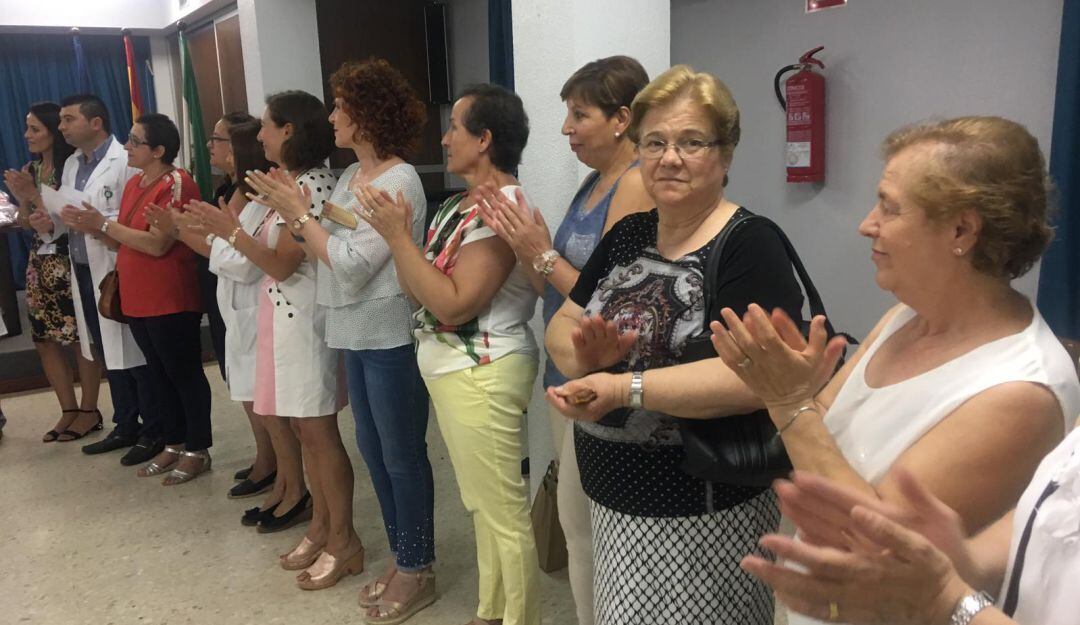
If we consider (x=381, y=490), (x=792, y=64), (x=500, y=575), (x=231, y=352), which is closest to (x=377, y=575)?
(x=381, y=490)

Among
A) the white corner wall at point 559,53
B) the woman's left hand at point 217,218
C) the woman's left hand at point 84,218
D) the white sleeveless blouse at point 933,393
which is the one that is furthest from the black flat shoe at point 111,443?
the white sleeveless blouse at point 933,393

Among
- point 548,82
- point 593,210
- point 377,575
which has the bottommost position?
point 377,575

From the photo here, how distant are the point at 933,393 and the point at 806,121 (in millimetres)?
2698

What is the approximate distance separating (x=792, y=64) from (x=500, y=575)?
2.66 meters

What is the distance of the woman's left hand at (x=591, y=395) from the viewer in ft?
4.42

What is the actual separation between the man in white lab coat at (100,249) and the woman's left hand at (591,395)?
116 inches

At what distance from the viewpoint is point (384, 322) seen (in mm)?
2189

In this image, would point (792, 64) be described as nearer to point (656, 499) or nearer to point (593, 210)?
point (593, 210)

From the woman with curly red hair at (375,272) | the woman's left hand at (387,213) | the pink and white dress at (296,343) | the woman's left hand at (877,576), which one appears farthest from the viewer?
the pink and white dress at (296,343)

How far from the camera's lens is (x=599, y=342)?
1.36 metres

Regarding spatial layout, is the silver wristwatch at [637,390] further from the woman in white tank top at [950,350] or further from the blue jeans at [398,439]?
the blue jeans at [398,439]

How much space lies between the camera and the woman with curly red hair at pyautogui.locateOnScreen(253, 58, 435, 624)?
213 centimetres

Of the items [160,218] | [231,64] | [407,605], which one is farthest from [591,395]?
[231,64]

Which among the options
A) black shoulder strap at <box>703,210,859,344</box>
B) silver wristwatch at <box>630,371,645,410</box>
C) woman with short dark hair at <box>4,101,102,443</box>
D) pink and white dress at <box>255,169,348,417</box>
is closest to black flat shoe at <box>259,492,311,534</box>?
pink and white dress at <box>255,169,348,417</box>
